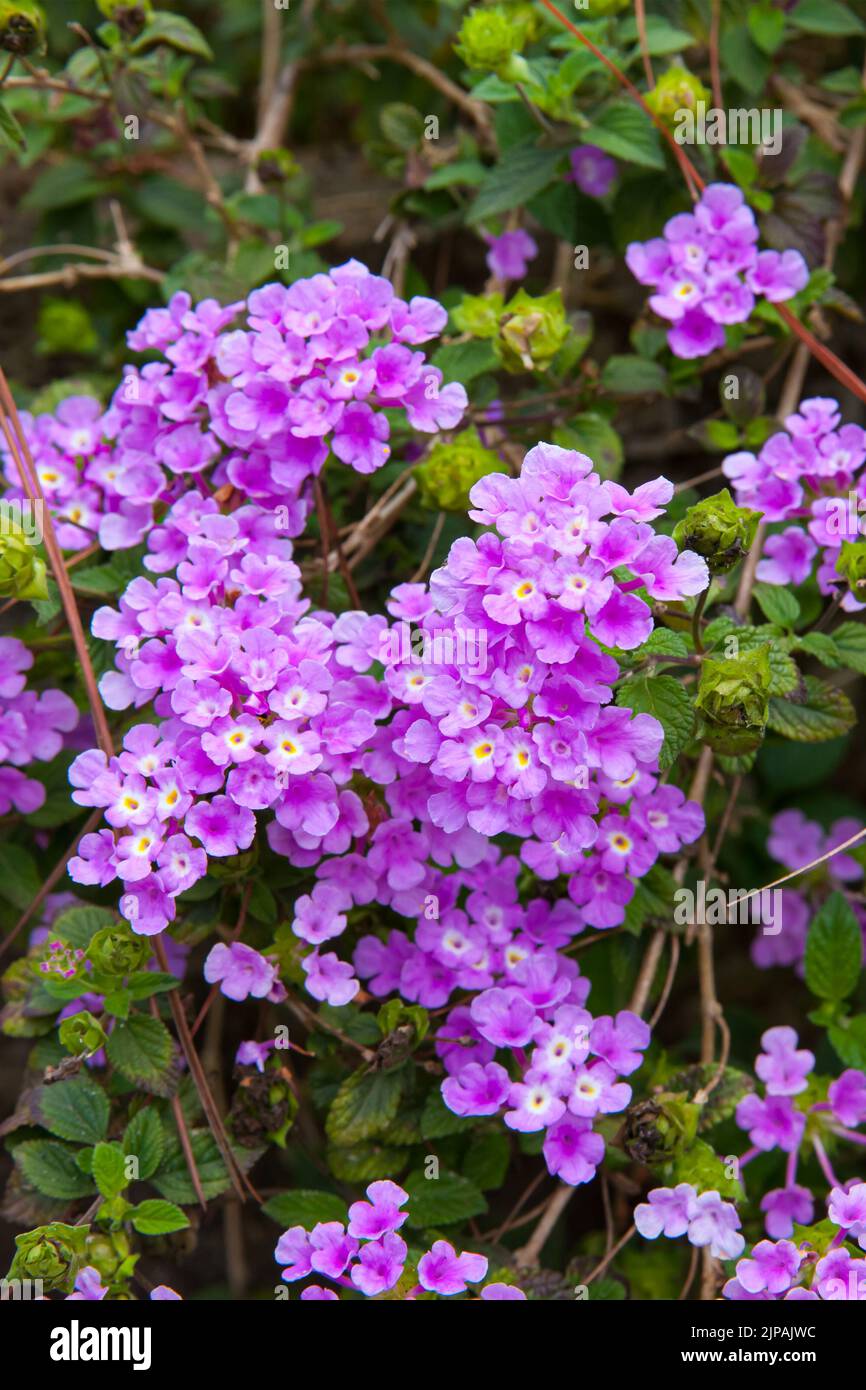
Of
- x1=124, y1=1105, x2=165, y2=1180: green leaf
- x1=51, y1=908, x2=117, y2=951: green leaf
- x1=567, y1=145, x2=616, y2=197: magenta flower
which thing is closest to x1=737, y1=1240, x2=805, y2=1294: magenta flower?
x1=124, y1=1105, x2=165, y2=1180: green leaf

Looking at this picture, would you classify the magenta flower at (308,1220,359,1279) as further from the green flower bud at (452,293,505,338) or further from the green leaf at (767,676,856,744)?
the green flower bud at (452,293,505,338)

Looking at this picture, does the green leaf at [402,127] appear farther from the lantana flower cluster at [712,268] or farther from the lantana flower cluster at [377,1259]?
the lantana flower cluster at [377,1259]

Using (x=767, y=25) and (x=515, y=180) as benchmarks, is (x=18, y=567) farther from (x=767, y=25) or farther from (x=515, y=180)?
(x=767, y=25)

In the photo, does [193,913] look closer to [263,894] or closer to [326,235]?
[263,894]

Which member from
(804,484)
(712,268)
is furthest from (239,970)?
(712,268)

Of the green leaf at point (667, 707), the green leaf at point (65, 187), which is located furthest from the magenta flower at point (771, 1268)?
the green leaf at point (65, 187)
